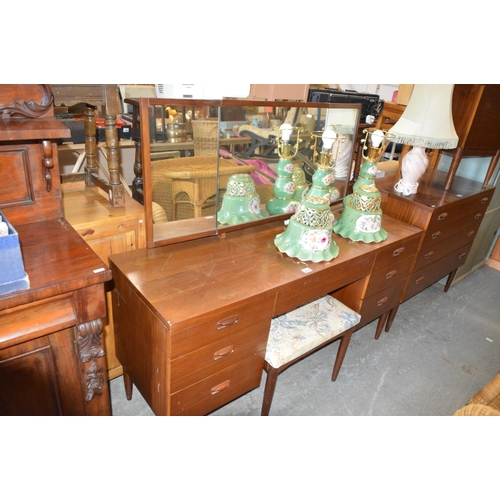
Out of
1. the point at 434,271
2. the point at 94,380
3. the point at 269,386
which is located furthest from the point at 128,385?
the point at 434,271

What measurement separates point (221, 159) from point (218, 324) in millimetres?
666

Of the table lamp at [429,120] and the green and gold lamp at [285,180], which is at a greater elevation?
the table lamp at [429,120]

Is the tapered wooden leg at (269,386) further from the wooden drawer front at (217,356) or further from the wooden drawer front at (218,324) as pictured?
the wooden drawer front at (218,324)

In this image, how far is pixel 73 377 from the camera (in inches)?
46.6

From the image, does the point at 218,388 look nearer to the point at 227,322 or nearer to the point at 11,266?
the point at 227,322

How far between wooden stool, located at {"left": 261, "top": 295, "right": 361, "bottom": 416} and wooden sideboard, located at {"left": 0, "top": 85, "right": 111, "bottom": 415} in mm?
650

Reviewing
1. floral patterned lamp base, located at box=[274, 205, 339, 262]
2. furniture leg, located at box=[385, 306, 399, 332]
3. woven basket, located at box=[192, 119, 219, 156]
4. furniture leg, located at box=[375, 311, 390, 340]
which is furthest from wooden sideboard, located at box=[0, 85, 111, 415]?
furniture leg, located at box=[385, 306, 399, 332]

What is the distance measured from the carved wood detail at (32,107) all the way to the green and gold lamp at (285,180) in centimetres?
91

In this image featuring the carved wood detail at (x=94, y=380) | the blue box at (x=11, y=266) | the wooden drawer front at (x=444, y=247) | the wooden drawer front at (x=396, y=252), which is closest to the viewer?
the blue box at (x=11, y=266)

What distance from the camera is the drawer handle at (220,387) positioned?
1365 millimetres

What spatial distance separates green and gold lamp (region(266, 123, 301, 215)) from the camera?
1657 mm

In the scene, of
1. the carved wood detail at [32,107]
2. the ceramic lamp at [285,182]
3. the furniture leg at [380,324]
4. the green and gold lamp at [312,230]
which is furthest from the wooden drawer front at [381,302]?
the carved wood detail at [32,107]

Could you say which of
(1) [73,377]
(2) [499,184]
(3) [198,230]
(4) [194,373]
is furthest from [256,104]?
(2) [499,184]

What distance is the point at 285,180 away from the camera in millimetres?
1757
